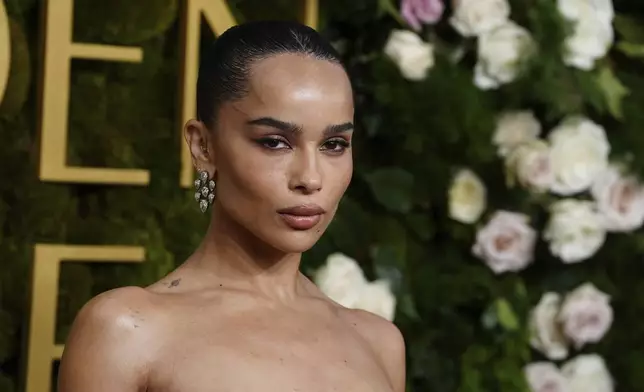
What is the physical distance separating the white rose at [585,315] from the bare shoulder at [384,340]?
1.68 ft

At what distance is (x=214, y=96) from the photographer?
933mm

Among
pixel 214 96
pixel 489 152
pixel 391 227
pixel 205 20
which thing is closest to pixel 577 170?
pixel 489 152

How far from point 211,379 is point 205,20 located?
0.75m

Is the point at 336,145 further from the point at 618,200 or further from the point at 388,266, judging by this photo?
the point at 618,200

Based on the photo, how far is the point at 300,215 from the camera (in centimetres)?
90

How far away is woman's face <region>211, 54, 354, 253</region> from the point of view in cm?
89

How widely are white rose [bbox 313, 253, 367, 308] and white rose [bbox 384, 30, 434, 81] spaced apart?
32 cm

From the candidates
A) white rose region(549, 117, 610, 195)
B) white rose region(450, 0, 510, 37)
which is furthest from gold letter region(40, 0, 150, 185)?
white rose region(549, 117, 610, 195)

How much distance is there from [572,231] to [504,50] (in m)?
0.31

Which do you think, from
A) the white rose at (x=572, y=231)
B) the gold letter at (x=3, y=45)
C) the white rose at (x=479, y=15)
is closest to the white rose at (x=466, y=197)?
the white rose at (x=572, y=231)

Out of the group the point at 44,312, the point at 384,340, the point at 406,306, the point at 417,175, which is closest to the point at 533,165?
the point at 417,175

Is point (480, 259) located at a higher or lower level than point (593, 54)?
lower

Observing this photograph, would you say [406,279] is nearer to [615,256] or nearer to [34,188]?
[615,256]

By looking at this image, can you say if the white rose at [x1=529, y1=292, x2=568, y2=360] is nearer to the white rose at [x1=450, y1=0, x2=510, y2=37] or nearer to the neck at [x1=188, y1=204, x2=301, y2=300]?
the white rose at [x1=450, y1=0, x2=510, y2=37]
